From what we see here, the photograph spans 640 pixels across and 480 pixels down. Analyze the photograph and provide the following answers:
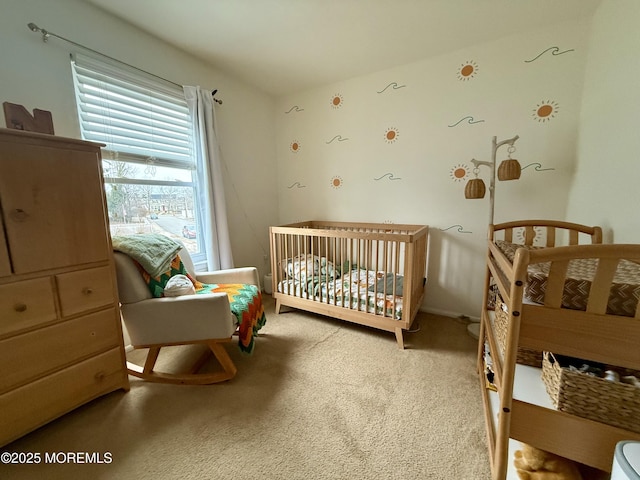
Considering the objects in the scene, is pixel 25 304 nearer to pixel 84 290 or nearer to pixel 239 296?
pixel 84 290

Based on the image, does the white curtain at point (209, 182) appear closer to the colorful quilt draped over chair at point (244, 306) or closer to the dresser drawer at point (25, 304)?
the colorful quilt draped over chair at point (244, 306)

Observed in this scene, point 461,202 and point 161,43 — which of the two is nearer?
point 161,43

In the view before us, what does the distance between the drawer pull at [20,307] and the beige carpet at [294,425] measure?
0.63m

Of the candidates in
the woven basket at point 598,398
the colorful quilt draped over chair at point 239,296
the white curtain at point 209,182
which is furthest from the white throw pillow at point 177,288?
the woven basket at point 598,398

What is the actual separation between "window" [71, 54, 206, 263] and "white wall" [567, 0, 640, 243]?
2.91 metres

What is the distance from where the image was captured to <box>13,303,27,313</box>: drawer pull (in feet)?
3.58

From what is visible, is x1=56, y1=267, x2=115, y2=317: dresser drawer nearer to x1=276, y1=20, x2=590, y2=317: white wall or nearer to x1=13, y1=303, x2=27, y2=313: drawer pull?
x1=13, y1=303, x2=27, y2=313: drawer pull

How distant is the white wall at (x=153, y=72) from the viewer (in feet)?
4.77

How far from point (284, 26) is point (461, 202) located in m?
2.03

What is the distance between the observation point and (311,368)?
170 cm

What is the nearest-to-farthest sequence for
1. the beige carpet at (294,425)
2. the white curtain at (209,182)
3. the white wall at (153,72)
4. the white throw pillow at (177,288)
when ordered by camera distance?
the beige carpet at (294,425) < the white wall at (153,72) < the white throw pillow at (177,288) < the white curtain at (209,182)

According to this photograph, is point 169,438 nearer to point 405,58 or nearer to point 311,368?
point 311,368

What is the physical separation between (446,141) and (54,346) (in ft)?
9.83

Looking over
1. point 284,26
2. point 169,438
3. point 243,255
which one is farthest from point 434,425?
point 284,26
